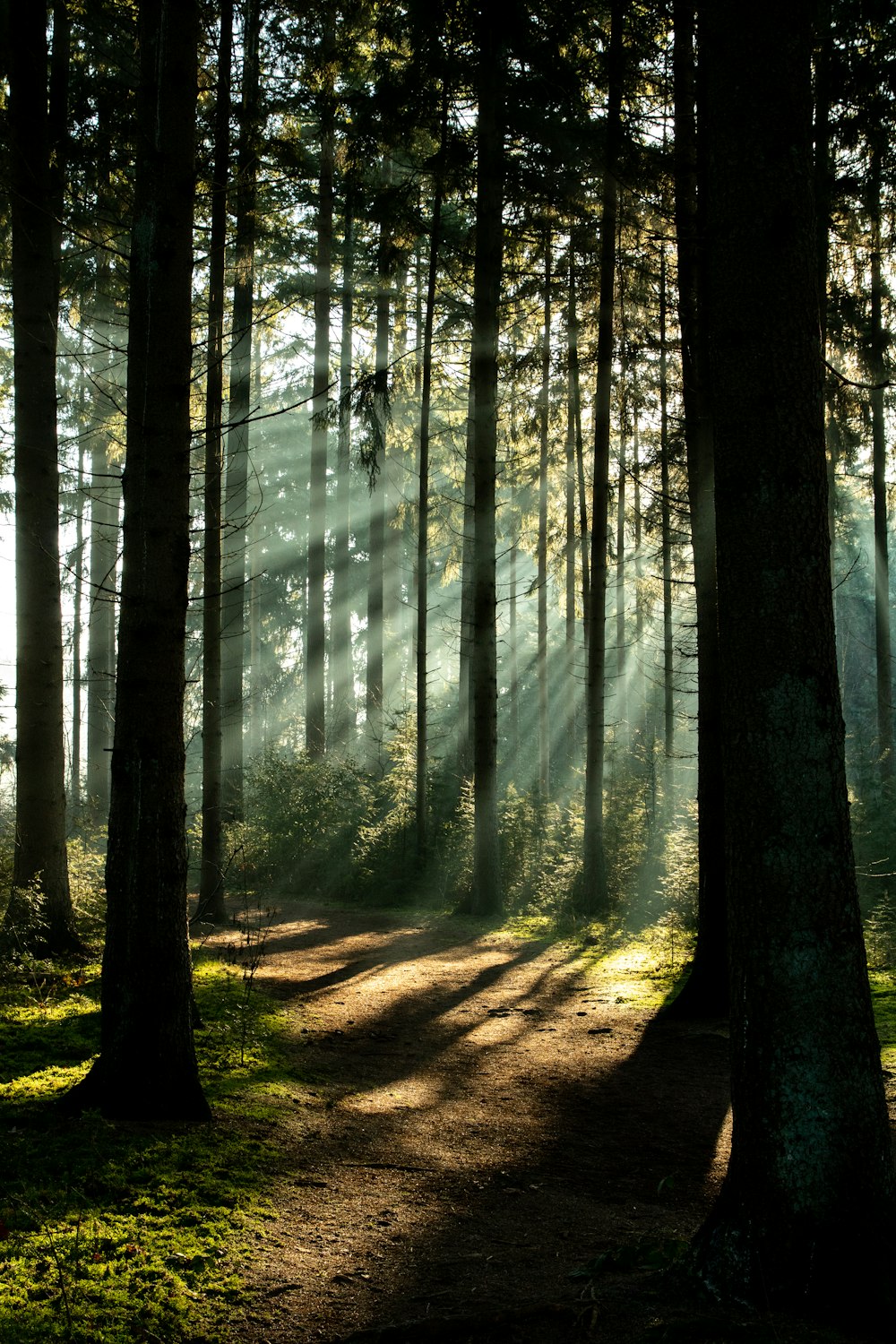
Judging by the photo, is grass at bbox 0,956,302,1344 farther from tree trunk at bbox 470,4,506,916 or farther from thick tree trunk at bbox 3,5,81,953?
tree trunk at bbox 470,4,506,916

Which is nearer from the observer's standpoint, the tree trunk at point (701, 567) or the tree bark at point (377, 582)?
the tree trunk at point (701, 567)

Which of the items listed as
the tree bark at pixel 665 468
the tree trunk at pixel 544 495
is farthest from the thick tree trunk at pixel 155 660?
the tree trunk at pixel 544 495

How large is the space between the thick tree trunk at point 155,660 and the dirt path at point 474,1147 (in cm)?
94

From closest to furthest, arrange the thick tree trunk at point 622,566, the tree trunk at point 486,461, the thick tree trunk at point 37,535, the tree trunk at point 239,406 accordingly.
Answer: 1. the thick tree trunk at point 37,535
2. the tree trunk at point 239,406
3. the tree trunk at point 486,461
4. the thick tree trunk at point 622,566

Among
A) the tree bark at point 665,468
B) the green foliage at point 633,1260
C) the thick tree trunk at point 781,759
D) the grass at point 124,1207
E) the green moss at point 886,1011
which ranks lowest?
the green moss at point 886,1011

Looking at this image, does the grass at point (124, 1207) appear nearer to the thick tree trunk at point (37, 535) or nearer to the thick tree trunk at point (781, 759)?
the thick tree trunk at point (781, 759)

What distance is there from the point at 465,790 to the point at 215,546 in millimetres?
7650

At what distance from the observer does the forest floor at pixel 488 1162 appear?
10.2 ft

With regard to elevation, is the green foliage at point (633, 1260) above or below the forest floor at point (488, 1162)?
above

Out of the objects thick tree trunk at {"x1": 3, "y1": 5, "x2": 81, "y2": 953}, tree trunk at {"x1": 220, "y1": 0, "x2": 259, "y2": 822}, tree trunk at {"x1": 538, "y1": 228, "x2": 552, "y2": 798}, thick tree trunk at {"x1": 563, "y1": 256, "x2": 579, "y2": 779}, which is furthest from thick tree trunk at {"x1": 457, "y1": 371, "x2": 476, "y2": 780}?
thick tree trunk at {"x1": 3, "y1": 5, "x2": 81, "y2": 953}

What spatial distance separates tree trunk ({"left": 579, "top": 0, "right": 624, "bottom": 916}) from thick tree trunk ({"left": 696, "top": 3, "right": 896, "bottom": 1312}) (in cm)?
910

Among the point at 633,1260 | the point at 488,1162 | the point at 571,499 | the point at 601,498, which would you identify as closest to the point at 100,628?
the point at 571,499

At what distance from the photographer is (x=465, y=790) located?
16625 millimetres

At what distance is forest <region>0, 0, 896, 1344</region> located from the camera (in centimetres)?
320
